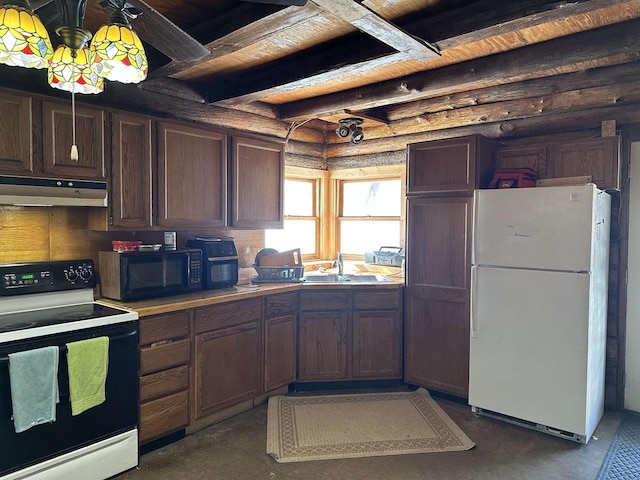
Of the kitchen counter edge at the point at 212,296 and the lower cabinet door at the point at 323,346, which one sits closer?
the kitchen counter edge at the point at 212,296

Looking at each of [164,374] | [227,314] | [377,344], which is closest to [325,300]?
[377,344]

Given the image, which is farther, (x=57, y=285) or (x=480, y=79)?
(x=480, y=79)

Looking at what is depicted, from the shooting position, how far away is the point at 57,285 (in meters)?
2.57

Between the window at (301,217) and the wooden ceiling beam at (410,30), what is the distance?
57.4 inches

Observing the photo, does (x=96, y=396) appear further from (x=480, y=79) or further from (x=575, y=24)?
(x=575, y=24)

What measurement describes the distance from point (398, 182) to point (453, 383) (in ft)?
6.81

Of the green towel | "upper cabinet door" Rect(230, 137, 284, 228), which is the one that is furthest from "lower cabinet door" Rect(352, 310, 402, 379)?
the green towel

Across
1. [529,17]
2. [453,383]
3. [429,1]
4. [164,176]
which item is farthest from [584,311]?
[164,176]

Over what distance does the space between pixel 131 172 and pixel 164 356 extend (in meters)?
1.18

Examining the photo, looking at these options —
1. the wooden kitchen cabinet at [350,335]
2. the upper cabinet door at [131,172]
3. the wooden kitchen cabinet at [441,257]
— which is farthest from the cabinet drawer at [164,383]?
the wooden kitchen cabinet at [441,257]

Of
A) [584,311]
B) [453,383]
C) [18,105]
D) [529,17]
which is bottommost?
[453,383]

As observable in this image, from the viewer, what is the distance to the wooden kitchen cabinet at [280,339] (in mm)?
3348

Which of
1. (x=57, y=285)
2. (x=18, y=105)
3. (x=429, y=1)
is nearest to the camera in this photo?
(x=429, y=1)

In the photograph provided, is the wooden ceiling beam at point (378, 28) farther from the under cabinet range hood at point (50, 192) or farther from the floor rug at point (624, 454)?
the floor rug at point (624, 454)
